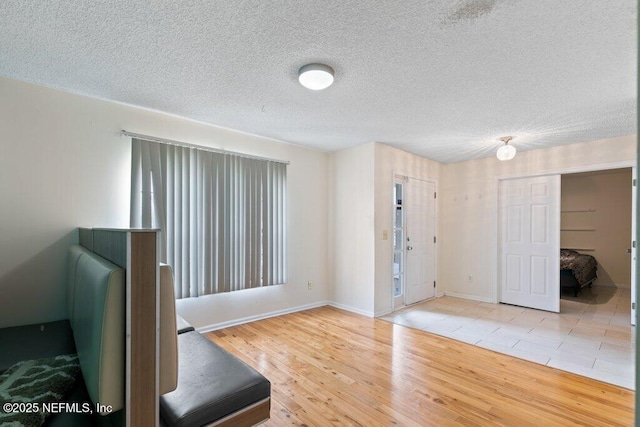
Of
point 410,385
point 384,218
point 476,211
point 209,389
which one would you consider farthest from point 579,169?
point 209,389

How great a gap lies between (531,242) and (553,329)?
4.71 ft

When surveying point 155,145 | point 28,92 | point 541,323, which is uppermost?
point 28,92

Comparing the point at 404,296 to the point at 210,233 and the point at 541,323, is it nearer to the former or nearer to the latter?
the point at 541,323

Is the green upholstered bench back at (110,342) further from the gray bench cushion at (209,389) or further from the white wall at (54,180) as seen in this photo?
the white wall at (54,180)

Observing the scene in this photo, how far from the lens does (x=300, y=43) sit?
6.21ft

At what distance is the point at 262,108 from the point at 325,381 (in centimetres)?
261

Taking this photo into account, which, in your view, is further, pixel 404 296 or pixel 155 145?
pixel 404 296

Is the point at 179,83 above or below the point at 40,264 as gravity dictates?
above

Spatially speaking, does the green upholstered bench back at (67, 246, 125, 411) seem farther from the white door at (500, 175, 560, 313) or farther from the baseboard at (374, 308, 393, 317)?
the white door at (500, 175, 560, 313)

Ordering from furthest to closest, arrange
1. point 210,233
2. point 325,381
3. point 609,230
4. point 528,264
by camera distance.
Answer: point 609,230 → point 528,264 → point 210,233 → point 325,381

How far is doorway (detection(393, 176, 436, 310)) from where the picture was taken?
4.61m

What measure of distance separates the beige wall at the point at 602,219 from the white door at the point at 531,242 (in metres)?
2.73

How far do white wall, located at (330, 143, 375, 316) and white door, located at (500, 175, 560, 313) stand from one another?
7.95 ft

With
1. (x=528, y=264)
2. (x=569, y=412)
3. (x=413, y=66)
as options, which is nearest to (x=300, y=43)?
(x=413, y=66)
